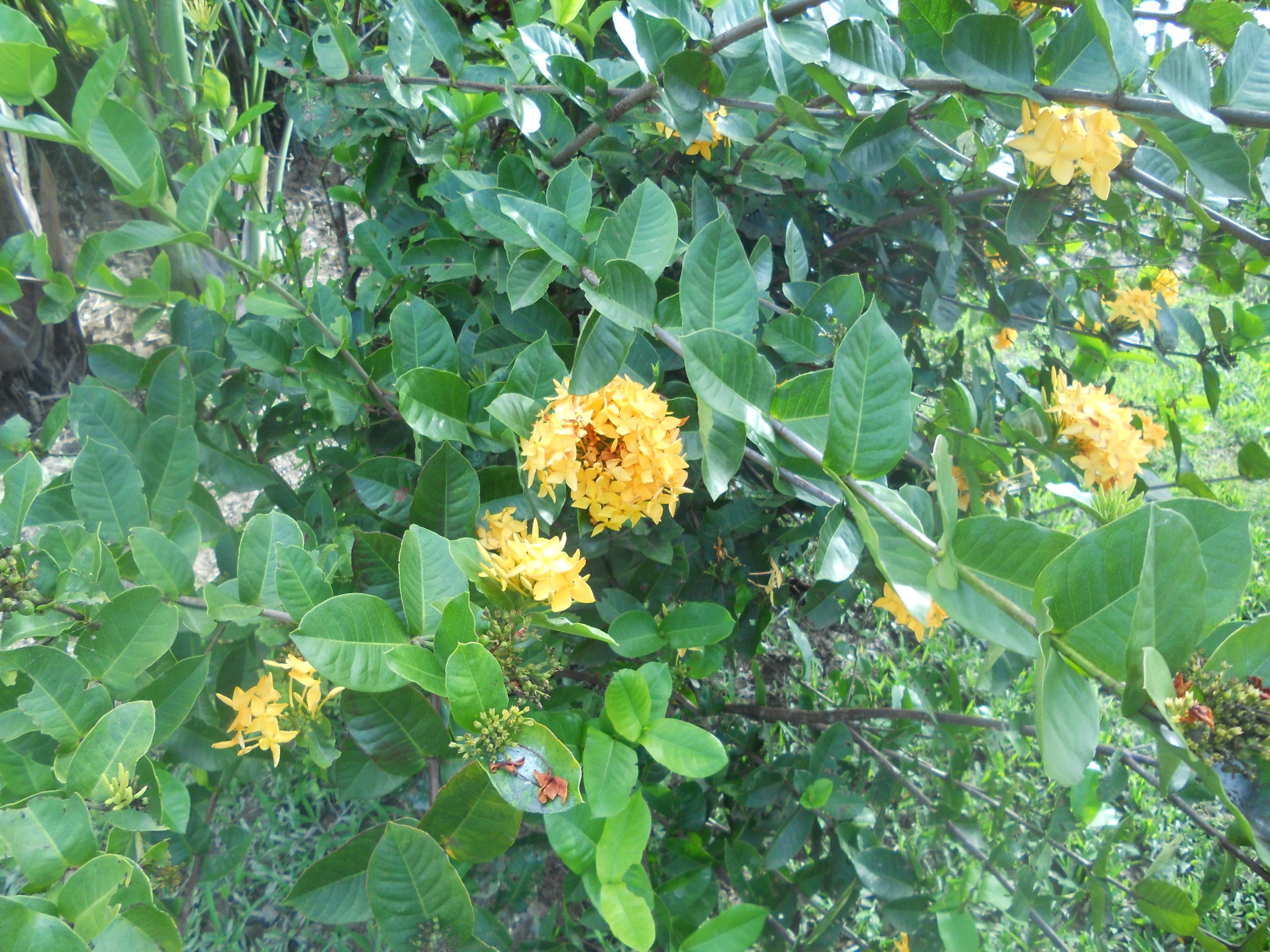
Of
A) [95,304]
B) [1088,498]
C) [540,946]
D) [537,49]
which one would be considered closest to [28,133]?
[537,49]

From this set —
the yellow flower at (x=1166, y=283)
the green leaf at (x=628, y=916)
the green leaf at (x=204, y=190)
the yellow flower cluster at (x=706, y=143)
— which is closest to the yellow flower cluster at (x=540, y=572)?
the green leaf at (x=628, y=916)

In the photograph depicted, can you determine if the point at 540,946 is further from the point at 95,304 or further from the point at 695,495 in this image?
the point at 95,304

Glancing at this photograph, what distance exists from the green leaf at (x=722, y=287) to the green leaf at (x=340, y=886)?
0.56 m

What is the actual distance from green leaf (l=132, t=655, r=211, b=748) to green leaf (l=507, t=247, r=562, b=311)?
486mm

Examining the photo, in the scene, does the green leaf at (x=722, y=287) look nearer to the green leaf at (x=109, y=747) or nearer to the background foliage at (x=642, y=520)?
the background foliage at (x=642, y=520)

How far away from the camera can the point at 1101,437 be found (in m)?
0.98

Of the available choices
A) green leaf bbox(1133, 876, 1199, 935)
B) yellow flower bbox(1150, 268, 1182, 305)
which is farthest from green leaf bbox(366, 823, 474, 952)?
yellow flower bbox(1150, 268, 1182, 305)

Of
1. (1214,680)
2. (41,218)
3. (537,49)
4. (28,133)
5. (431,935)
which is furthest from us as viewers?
(41,218)

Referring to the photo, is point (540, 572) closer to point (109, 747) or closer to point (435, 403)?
point (435, 403)

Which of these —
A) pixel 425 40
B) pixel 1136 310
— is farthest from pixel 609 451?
pixel 1136 310

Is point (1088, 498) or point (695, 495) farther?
point (695, 495)

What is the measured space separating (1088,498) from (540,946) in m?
1.02

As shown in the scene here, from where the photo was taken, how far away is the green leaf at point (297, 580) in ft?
2.05

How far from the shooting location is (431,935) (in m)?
0.59
